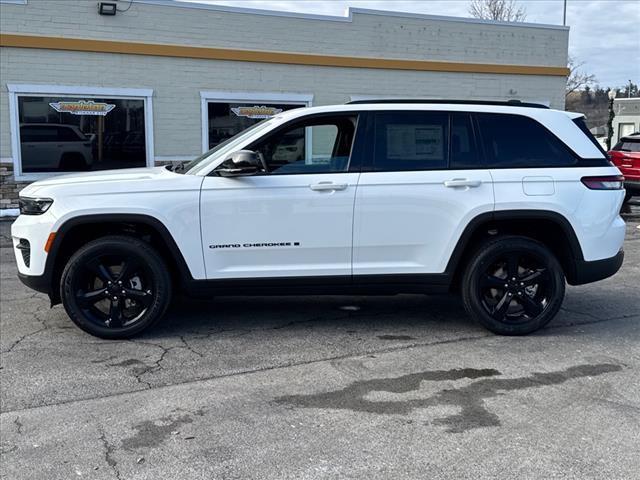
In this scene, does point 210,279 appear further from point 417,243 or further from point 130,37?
point 130,37

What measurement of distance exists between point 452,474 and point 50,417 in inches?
94.3

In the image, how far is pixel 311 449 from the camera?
3596 mm

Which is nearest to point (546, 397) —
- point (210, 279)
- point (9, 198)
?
point (210, 279)

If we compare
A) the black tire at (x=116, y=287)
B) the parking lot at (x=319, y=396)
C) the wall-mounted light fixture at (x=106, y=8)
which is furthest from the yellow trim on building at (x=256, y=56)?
the black tire at (x=116, y=287)

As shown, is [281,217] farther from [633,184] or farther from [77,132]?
[633,184]

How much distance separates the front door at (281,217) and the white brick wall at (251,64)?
9692 mm

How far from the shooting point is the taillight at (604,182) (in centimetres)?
553

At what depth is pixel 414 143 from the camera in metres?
5.55

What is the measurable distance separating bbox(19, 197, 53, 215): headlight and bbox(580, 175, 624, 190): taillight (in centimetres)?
436

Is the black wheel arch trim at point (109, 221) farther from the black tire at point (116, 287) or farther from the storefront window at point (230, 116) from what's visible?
the storefront window at point (230, 116)

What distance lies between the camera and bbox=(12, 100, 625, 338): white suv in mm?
5297

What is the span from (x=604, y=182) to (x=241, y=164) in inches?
119

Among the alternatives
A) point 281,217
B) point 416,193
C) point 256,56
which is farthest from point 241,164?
point 256,56

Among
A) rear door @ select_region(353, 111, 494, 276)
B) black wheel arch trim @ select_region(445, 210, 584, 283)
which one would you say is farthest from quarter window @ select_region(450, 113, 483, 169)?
black wheel arch trim @ select_region(445, 210, 584, 283)
